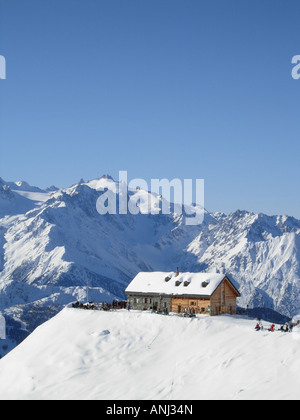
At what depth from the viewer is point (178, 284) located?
332 feet

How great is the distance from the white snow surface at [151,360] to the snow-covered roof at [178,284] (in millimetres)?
5815

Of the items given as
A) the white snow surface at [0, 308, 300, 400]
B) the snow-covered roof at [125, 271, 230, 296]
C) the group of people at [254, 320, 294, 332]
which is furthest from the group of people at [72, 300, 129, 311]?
the group of people at [254, 320, 294, 332]

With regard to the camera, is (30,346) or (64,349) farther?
(30,346)

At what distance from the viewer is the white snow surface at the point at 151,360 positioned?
7031 centimetres

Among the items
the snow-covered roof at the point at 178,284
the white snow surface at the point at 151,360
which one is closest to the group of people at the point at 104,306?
the snow-covered roof at the point at 178,284

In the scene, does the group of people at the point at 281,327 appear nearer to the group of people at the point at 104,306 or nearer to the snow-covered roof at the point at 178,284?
the snow-covered roof at the point at 178,284

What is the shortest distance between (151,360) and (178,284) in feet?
72.7

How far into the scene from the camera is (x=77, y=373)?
80375mm

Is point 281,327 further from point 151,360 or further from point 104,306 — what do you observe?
point 104,306
